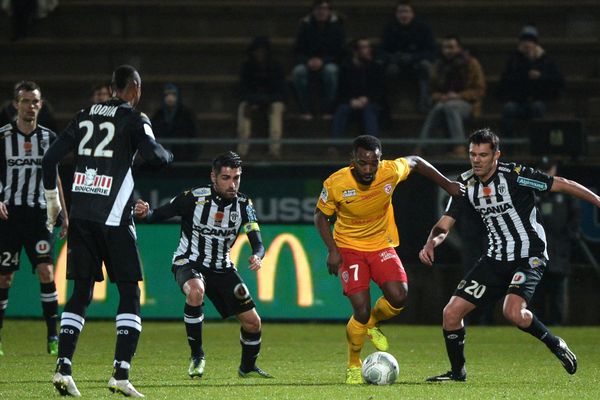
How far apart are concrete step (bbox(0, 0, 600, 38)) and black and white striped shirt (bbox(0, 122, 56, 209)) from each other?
30.3 feet

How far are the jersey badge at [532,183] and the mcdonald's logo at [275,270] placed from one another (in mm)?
6363

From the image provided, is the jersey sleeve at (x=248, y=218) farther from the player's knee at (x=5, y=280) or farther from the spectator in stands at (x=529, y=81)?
the spectator in stands at (x=529, y=81)

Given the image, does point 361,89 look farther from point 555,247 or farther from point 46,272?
point 46,272

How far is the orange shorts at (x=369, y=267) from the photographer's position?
9352 millimetres

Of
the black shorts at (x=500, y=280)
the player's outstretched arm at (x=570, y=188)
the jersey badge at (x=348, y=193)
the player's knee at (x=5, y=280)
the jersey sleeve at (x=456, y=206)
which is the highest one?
the player's outstretched arm at (x=570, y=188)

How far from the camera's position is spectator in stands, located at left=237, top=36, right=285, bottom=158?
17.3 m

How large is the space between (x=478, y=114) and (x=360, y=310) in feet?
28.6

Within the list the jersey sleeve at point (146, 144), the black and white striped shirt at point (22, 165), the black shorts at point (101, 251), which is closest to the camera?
the jersey sleeve at point (146, 144)

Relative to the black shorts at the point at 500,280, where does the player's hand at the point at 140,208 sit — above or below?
above

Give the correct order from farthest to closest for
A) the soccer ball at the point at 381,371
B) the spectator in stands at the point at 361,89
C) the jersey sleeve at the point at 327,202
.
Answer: the spectator in stands at the point at 361,89 → the jersey sleeve at the point at 327,202 → the soccer ball at the point at 381,371

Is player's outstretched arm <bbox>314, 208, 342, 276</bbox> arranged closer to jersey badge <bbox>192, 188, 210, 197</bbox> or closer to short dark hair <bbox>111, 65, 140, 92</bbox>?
jersey badge <bbox>192, 188, 210, 197</bbox>

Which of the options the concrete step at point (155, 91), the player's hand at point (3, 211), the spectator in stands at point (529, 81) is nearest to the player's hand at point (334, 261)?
the player's hand at point (3, 211)

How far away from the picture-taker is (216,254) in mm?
9484

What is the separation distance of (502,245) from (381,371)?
1313 millimetres
